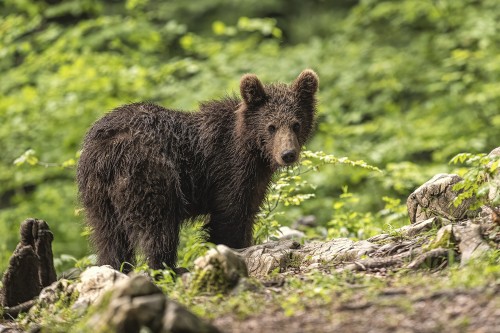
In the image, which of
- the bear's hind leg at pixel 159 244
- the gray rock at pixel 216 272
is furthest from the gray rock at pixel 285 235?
the gray rock at pixel 216 272

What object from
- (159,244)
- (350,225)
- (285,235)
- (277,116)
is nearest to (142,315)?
(159,244)

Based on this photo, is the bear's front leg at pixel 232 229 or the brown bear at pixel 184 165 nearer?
the brown bear at pixel 184 165

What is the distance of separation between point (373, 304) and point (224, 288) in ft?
4.05

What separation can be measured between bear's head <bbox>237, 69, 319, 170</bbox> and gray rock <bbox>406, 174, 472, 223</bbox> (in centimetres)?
131

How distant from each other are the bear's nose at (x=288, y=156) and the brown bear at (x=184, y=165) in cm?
1

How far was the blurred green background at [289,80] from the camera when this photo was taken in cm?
1500

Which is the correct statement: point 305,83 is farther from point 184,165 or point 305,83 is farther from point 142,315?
point 142,315

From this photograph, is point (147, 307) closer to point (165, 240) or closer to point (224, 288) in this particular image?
point (224, 288)

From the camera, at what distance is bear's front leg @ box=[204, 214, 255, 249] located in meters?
8.11

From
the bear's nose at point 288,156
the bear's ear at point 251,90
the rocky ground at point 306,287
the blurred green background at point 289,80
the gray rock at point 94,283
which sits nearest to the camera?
the rocky ground at point 306,287

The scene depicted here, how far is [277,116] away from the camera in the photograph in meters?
8.38

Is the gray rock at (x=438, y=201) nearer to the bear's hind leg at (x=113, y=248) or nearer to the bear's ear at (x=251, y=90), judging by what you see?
the bear's ear at (x=251, y=90)

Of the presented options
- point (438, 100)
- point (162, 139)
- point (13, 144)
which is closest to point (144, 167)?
point (162, 139)

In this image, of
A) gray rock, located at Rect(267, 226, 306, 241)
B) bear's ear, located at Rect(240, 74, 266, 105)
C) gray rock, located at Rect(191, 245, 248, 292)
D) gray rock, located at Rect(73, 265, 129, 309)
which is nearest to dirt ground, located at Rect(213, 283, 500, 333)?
gray rock, located at Rect(191, 245, 248, 292)
